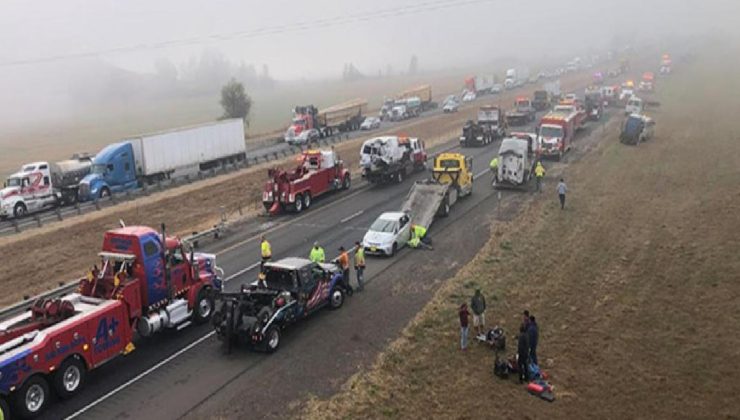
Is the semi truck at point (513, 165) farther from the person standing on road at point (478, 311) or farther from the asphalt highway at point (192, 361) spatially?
the person standing on road at point (478, 311)

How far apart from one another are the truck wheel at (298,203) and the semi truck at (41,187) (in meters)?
15.8

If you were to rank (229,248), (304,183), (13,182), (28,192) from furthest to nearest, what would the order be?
(28,192)
(13,182)
(304,183)
(229,248)

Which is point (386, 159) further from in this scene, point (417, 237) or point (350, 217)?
point (417, 237)

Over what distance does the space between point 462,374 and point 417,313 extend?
14.2 ft

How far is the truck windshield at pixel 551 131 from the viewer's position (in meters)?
47.3

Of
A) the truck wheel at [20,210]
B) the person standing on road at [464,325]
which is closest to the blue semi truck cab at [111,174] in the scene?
the truck wheel at [20,210]

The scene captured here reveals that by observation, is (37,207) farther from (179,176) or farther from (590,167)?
(590,167)

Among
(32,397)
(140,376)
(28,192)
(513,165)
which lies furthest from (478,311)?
(28,192)

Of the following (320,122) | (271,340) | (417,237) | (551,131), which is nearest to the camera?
(271,340)

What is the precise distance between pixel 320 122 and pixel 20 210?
3867 cm

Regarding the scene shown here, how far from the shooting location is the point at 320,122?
71.0 metres

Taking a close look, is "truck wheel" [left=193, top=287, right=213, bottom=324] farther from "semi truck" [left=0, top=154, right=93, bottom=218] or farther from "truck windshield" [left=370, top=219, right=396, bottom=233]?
"semi truck" [left=0, top=154, right=93, bottom=218]

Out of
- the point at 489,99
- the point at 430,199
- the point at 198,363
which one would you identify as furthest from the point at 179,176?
→ the point at 489,99

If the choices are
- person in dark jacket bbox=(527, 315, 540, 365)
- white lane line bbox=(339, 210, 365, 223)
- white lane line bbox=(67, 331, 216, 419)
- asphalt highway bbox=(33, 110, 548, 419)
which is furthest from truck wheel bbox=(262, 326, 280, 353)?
white lane line bbox=(339, 210, 365, 223)
